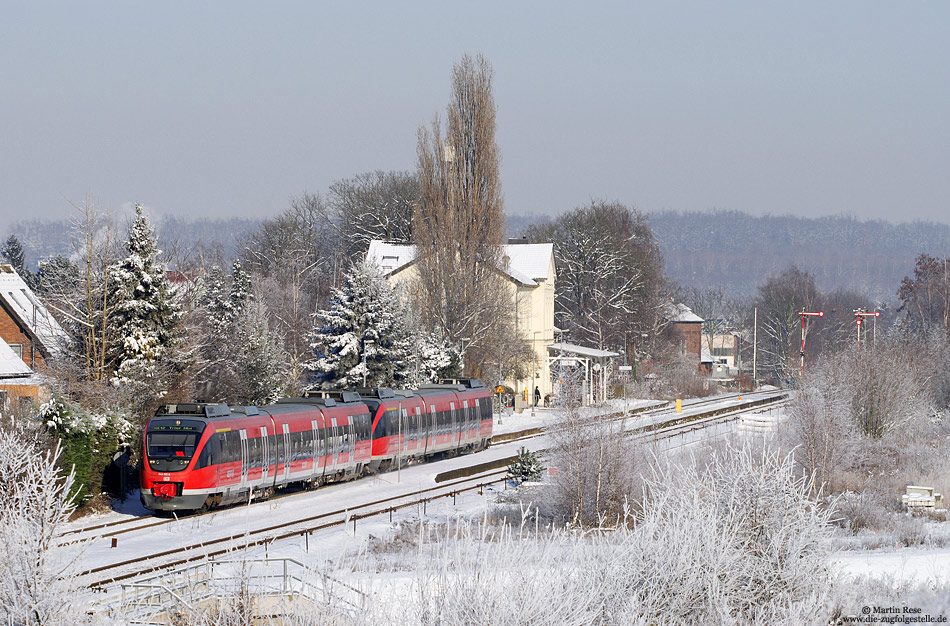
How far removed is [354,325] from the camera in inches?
1829

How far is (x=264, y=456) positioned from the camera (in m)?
28.4

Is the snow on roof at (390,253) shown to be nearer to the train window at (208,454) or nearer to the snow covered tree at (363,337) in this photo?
the snow covered tree at (363,337)

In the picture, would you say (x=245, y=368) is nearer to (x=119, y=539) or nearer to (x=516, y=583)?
(x=119, y=539)

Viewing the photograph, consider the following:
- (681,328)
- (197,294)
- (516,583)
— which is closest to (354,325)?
(197,294)

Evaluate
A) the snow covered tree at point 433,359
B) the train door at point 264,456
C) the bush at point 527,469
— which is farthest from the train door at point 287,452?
the snow covered tree at point 433,359

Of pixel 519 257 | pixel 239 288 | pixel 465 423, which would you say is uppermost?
pixel 519 257

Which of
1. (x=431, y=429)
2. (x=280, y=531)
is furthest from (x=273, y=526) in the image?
(x=431, y=429)

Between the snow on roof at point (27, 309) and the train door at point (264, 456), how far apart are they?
10725mm

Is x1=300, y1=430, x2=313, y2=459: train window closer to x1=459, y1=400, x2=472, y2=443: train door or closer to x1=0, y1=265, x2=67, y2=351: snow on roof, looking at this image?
x1=0, y1=265, x2=67, y2=351: snow on roof

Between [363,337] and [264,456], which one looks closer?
[264,456]

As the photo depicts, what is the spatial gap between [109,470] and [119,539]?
5456 millimetres

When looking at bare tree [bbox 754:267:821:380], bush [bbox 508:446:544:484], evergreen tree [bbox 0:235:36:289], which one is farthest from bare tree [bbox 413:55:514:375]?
evergreen tree [bbox 0:235:36:289]

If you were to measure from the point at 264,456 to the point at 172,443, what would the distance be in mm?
2907

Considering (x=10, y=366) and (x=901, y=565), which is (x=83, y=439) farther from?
(x=901, y=565)
